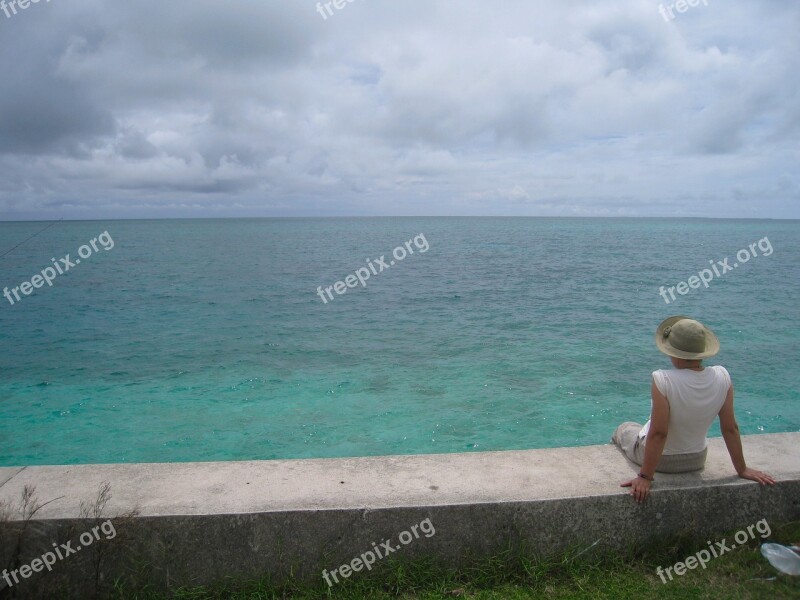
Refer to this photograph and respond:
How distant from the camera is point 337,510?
3.33m

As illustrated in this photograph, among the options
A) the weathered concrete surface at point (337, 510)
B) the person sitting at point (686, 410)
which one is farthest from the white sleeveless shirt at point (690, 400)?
the weathered concrete surface at point (337, 510)

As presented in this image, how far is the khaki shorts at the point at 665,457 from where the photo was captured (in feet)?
12.5

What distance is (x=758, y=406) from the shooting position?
1070 centimetres

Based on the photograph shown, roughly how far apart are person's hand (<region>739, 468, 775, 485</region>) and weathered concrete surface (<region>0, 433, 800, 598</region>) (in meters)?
0.05

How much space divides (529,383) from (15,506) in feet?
32.1

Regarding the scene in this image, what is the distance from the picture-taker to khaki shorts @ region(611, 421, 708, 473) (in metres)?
3.81

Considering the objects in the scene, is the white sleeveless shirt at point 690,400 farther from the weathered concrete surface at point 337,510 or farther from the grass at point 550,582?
the grass at point 550,582

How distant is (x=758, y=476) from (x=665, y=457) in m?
0.56

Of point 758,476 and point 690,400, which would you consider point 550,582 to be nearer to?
point 690,400

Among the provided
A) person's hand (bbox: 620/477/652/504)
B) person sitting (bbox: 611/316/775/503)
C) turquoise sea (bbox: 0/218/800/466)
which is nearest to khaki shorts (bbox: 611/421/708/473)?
person sitting (bbox: 611/316/775/503)

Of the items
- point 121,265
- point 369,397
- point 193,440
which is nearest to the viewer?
point 193,440

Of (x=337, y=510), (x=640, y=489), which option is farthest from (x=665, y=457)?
(x=337, y=510)

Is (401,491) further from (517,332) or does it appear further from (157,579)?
(517,332)

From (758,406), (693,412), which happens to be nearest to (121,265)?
(758,406)
